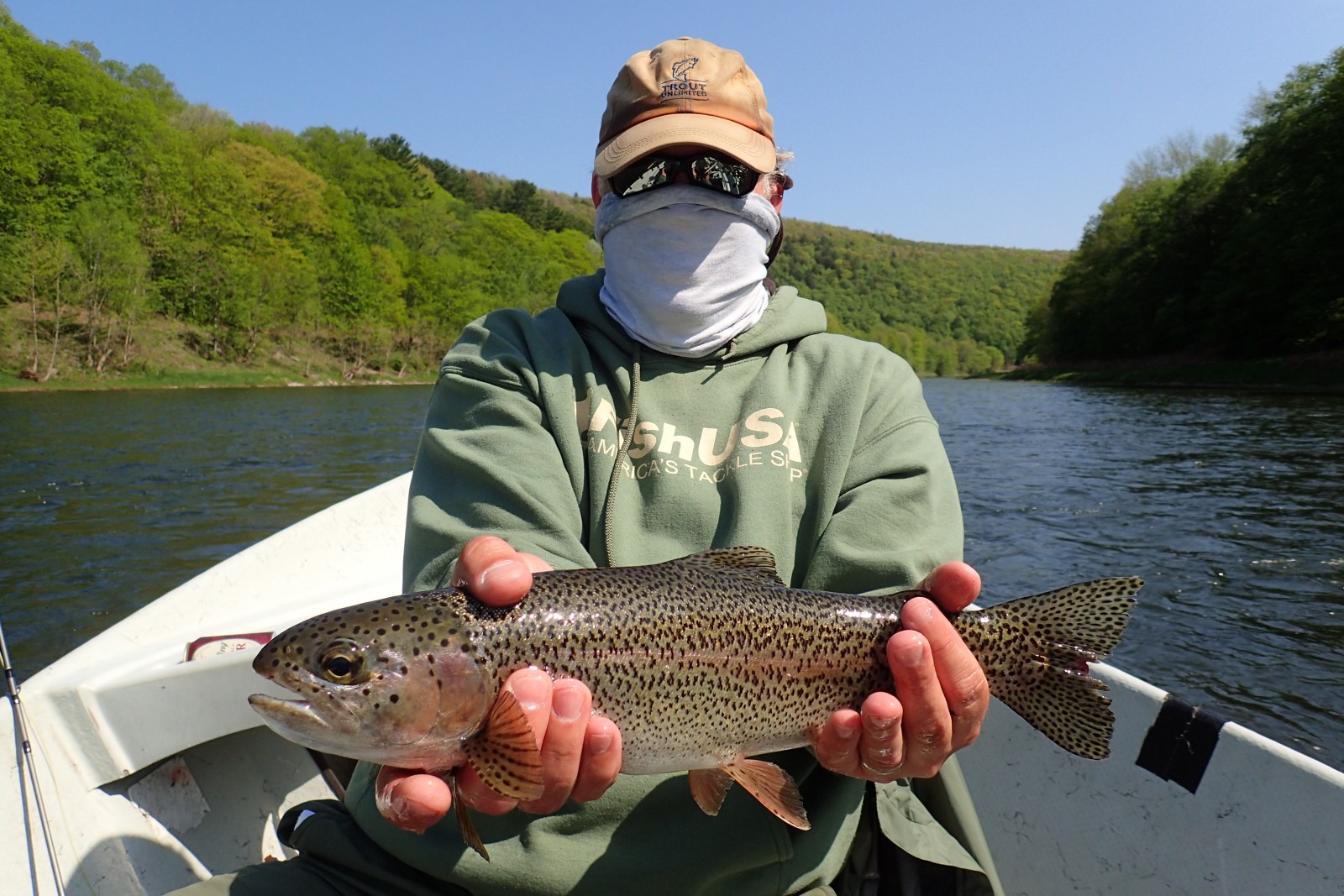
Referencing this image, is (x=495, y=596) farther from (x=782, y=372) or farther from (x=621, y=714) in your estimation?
(x=782, y=372)

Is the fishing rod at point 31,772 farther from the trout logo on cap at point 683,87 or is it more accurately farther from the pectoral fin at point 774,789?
the trout logo on cap at point 683,87

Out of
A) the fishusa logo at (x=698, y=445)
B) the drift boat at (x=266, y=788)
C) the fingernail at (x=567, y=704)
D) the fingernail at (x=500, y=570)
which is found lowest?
the drift boat at (x=266, y=788)

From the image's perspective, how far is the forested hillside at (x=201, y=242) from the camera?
4416 centimetres

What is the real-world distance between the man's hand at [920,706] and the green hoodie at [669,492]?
228 millimetres

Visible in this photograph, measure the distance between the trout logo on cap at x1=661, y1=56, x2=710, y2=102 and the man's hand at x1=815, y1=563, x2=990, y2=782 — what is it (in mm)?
1763

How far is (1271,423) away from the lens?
26.9m

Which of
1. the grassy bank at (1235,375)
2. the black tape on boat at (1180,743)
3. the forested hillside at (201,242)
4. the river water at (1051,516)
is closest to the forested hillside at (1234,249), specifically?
the grassy bank at (1235,375)

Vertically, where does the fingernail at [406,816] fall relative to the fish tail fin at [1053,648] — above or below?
below

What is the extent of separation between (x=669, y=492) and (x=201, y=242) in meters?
64.5

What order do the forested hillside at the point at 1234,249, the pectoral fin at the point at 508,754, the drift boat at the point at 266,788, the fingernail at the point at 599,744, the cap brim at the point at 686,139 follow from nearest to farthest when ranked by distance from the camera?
the pectoral fin at the point at 508,754 → the fingernail at the point at 599,744 → the cap brim at the point at 686,139 → the drift boat at the point at 266,788 → the forested hillside at the point at 1234,249

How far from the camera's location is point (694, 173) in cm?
301

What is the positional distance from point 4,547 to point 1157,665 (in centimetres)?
1639

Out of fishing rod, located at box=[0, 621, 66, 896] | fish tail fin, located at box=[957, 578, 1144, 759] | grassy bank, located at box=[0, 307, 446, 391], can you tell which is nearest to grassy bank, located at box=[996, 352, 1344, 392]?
fish tail fin, located at box=[957, 578, 1144, 759]

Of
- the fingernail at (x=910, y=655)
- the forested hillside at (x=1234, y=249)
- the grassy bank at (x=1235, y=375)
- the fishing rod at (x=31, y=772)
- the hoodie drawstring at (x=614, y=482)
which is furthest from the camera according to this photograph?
the forested hillside at (x=1234, y=249)
